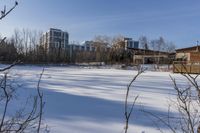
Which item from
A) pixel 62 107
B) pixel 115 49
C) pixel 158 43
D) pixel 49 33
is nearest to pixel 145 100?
pixel 62 107

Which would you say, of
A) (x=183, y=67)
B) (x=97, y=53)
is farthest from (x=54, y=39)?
(x=183, y=67)

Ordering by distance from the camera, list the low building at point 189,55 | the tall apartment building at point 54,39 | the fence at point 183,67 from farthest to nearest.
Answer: the tall apartment building at point 54,39, the low building at point 189,55, the fence at point 183,67

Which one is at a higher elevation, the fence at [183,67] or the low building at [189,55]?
the low building at [189,55]

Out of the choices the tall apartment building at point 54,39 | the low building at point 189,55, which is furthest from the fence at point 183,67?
the tall apartment building at point 54,39

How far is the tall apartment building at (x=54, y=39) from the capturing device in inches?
2982

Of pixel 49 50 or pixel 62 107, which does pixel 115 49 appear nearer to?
pixel 49 50

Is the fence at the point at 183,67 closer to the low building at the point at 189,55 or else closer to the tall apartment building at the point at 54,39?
the low building at the point at 189,55

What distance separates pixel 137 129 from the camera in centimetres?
568

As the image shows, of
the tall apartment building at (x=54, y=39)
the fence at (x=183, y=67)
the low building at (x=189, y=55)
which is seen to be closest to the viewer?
the fence at (x=183, y=67)

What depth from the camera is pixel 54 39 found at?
82500 mm

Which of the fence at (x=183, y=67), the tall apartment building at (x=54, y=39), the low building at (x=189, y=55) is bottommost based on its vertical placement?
the fence at (x=183, y=67)

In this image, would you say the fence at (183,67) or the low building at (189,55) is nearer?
the fence at (183,67)

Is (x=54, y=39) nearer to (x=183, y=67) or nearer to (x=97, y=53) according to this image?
(x=97, y=53)

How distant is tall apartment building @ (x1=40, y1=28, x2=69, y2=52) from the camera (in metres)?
75.8
